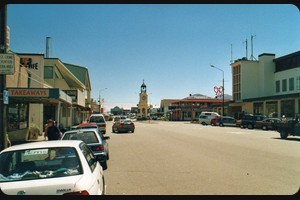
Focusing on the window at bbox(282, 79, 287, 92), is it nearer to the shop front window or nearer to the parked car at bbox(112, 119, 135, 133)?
the parked car at bbox(112, 119, 135, 133)

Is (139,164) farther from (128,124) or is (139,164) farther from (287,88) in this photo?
(287,88)

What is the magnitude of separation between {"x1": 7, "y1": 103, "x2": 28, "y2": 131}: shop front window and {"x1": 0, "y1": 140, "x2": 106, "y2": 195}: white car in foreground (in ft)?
50.4

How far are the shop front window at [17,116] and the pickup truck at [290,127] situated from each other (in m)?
18.6

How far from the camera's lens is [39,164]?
5.76 meters

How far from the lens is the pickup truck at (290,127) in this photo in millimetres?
24531

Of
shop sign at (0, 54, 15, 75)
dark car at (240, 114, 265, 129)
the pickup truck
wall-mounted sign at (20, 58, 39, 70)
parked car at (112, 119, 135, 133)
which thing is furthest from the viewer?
dark car at (240, 114, 265, 129)

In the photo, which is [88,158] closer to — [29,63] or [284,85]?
[29,63]

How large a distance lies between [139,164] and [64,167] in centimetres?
742

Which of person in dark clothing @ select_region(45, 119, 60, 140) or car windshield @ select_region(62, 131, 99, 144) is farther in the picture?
person in dark clothing @ select_region(45, 119, 60, 140)

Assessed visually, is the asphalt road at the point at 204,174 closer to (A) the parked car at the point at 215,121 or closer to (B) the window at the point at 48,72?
(B) the window at the point at 48,72

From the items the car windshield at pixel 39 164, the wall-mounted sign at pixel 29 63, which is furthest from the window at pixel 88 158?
the wall-mounted sign at pixel 29 63

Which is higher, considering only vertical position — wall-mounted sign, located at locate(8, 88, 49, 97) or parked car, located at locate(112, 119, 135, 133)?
wall-mounted sign, located at locate(8, 88, 49, 97)

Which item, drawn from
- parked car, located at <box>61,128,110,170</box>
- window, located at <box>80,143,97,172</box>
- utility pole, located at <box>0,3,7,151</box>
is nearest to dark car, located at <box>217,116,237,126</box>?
parked car, located at <box>61,128,110,170</box>

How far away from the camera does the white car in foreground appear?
4801mm
